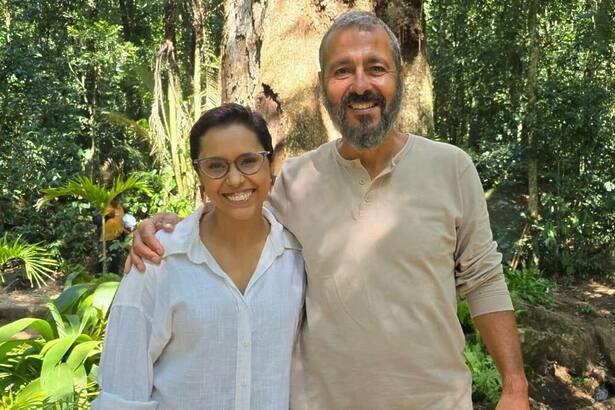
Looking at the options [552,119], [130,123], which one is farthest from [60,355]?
[552,119]

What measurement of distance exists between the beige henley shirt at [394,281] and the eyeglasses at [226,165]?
30cm

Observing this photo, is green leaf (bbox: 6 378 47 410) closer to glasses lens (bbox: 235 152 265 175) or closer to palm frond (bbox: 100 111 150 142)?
glasses lens (bbox: 235 152 265 175)

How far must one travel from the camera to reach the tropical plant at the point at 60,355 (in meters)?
3.43

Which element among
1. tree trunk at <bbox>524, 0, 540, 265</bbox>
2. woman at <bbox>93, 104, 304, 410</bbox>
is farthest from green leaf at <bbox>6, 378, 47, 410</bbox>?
tree trunk at <bbox>524, 0, 540, 265</bbox>

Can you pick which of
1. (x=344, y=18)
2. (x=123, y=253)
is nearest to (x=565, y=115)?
(x=123, y=253)

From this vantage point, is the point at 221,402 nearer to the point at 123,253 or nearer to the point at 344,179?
the point at 344,179

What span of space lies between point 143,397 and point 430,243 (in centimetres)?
88

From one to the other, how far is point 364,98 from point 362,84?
44 millimetres

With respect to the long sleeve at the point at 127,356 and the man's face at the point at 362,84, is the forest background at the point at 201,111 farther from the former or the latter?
the long sleeve at the point at 127,356

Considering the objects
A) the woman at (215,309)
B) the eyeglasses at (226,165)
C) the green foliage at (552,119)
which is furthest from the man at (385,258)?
the green foliage at (552,119)

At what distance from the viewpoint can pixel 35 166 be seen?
10.7 metres

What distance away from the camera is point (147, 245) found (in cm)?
160

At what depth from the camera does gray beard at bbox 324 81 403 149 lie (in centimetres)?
178

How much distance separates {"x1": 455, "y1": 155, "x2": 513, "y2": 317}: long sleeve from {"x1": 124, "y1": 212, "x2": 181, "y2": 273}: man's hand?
851 mm
